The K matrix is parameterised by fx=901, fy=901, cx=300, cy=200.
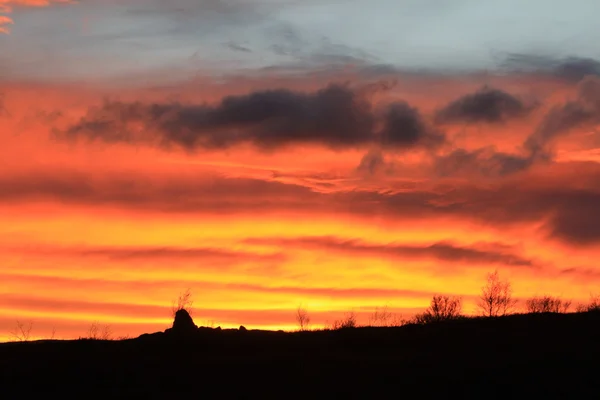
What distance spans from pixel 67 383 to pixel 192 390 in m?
5.08

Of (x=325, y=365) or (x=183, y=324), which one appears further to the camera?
(x=183, y=324)

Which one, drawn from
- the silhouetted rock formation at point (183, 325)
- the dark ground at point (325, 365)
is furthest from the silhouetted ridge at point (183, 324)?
the dark ground at point (325, 365)

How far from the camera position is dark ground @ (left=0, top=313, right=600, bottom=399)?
34.4m

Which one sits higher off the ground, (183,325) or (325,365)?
(183,325)

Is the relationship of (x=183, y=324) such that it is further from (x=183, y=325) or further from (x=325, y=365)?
(x=325, y=365)

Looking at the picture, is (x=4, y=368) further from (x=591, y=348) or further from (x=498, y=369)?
(x=591, y=348)

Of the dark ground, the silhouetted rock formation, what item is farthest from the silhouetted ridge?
the dark ground

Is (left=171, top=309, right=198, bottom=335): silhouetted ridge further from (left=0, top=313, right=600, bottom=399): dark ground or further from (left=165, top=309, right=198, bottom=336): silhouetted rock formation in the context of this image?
(left=0, top=313, right=600, bottom=399): dark ground

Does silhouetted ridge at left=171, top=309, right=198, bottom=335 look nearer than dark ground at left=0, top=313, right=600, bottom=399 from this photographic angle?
No

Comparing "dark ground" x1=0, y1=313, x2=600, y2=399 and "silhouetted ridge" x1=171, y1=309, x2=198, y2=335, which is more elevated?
"silhouetted ridge" x1=171, y1=309, x2=198, y2=335

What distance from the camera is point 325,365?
37219mm

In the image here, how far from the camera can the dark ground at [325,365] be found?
34.4m

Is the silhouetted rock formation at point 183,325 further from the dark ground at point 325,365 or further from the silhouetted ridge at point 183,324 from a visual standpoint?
the dark ground at point 325,365

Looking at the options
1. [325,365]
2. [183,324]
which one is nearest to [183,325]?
[183,324]
